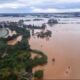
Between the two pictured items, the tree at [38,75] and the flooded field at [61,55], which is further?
the flooded field at [61,55]

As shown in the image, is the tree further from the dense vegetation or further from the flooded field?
the flooded field

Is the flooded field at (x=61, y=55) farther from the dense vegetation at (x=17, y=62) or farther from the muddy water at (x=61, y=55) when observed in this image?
the dense vegetation at (x=17, y=62)

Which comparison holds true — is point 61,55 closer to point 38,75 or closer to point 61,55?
point 61,55

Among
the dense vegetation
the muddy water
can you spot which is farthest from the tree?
the muddy water

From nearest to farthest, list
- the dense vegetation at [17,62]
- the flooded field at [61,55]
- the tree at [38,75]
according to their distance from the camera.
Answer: the dense vegetation at [17,62] < the tree at [38,75] < the flooded field at [61,55]

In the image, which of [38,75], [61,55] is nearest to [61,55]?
[61,55]

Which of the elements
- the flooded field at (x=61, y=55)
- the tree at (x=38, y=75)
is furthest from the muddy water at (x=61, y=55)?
the tree at (x=38, y=75)

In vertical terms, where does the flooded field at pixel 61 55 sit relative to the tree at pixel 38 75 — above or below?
below

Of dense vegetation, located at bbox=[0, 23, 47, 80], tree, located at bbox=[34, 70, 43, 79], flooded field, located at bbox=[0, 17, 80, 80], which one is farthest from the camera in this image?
flooded field, located at bbox=[0, 17, 80, 80]
